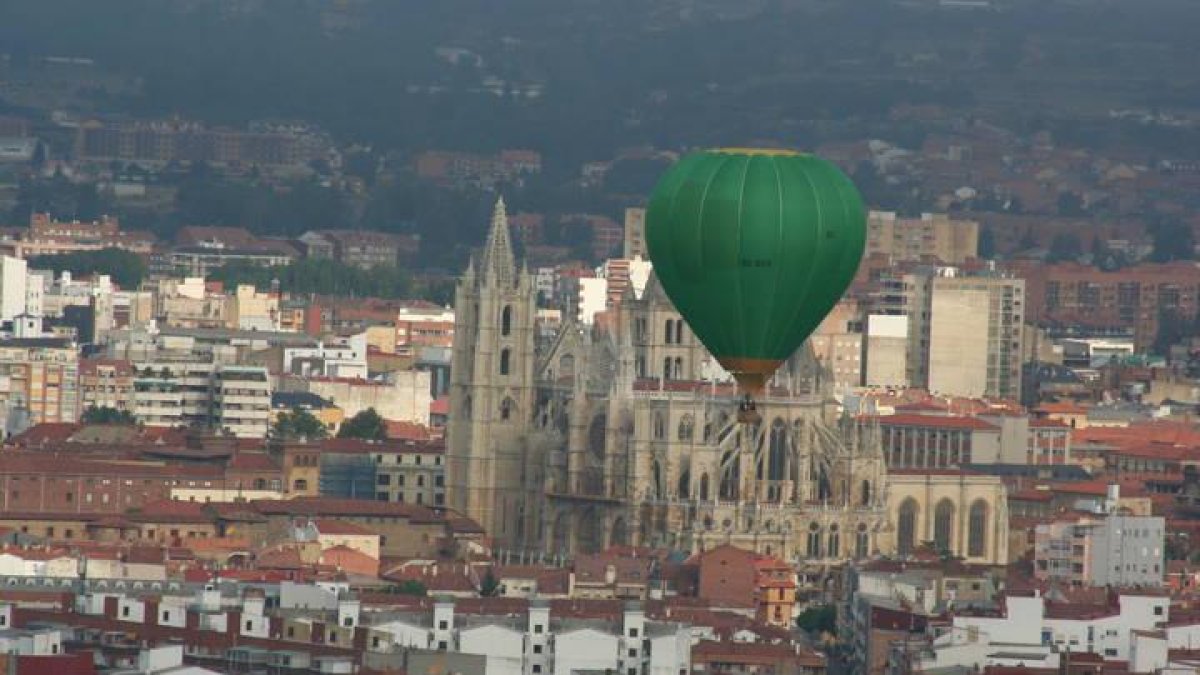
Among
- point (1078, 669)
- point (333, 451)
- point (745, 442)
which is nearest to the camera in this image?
point (1078, 669)

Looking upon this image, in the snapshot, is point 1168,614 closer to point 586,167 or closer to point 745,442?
point 745,442

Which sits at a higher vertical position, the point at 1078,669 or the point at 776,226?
the point at 776,226

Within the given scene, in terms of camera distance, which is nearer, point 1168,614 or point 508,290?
point 1168,614

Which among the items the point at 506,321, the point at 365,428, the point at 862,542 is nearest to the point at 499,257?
the point at 506,321

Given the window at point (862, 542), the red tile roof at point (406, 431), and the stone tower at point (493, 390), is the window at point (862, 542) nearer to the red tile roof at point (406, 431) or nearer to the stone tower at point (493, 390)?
the stone tower at point (493, 390)

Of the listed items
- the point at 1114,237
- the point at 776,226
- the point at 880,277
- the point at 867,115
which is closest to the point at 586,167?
the point at 867,115

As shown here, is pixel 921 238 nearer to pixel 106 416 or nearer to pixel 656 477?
pixel 106 416
